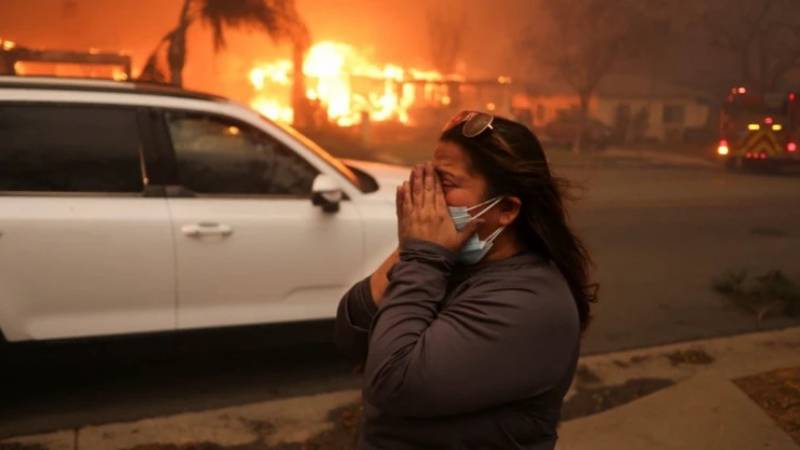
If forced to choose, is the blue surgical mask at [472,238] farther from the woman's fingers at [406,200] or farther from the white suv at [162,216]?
the white suv at [162,216]

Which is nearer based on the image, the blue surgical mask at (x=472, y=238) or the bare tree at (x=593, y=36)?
the blue surgical mask at (x=472, y=238)

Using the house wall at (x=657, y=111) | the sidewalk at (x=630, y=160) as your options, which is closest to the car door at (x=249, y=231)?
the sidewalk at (x=630, y=160)

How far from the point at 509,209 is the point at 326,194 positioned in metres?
2.67

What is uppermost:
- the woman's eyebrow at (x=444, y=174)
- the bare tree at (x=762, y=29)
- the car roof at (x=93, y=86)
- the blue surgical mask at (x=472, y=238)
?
the bare tree at (x=762, y=29)

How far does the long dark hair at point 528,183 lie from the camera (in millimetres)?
1457

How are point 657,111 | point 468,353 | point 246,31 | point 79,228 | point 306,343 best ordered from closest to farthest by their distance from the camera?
point 468,353, point 79,228, point 306,343, point 246,31, point 657,111

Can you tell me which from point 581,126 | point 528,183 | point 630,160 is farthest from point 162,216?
point 581,126

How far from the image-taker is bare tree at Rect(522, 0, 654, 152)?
31.0 meters

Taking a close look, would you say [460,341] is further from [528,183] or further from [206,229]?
[206,229]

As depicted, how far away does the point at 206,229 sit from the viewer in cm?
388

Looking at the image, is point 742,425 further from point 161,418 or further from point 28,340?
point 28,340

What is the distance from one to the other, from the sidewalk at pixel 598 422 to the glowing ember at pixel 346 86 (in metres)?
24.9

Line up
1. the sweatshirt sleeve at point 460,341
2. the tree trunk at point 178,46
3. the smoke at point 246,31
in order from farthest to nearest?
1. the smoke at point 246,31
2. the tree trunk at point 178,46
3. the sweatshirt sleeve at point 460,341

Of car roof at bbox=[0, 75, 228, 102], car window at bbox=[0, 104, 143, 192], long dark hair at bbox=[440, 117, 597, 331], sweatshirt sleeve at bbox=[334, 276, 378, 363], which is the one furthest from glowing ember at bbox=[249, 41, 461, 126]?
long dark hair at bbox=[440, 117, 597, 331]
